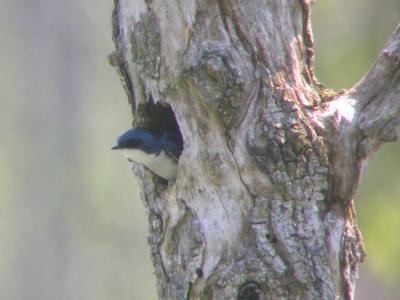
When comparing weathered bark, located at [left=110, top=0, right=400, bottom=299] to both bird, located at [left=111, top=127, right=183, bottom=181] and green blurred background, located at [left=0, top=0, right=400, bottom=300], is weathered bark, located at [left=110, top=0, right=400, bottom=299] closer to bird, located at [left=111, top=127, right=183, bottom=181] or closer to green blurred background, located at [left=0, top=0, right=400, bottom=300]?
bird, located at [left=111, top=127, right=183, bottom=181]

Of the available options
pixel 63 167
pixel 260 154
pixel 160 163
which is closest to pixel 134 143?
pixel 160 163

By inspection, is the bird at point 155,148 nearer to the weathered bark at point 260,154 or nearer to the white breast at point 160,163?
the white breast at point 160,163

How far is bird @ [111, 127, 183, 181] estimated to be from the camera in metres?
4.27

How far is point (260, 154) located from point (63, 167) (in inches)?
284

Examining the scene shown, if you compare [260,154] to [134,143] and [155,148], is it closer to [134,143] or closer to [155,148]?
[155,148]

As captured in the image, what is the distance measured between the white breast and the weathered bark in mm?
169

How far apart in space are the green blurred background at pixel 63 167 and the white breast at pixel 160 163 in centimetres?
619

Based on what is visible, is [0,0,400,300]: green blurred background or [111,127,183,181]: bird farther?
[0,0,400,300]: green blurred background

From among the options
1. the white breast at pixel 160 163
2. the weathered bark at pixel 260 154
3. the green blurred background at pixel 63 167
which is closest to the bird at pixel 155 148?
the white breast at pixel 160 163

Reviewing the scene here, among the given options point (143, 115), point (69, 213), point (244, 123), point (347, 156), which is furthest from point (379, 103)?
point (69, 213)

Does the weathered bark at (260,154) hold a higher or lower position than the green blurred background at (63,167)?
lower

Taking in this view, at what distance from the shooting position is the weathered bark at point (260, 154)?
370 cm

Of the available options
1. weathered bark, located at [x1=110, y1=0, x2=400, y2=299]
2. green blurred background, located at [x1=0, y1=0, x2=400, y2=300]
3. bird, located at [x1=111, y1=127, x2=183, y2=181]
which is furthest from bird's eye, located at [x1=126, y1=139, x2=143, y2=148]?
green blurred background, located at [x1=0, y1=0, x2=400, y2=300]

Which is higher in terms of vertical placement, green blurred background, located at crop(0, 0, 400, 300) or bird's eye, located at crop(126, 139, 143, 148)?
green blurred background, located at crop(0, 0, 400, 300)
